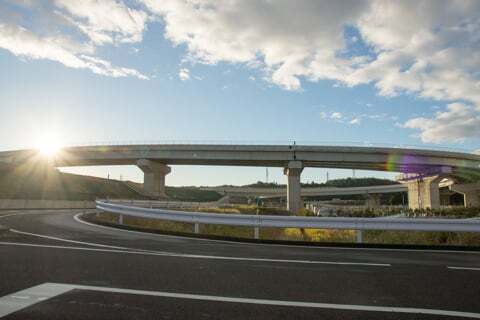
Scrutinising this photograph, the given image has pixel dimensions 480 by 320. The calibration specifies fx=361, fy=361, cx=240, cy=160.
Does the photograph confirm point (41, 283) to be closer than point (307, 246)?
Yes

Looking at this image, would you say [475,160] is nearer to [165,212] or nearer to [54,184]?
[165,212]

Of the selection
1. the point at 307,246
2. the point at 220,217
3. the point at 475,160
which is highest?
the point at 475,160

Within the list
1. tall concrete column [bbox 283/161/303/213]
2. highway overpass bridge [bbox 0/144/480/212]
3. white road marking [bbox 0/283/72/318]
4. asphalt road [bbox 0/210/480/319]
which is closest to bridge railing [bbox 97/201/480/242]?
asphalt road [bbox 0/210/480/319]

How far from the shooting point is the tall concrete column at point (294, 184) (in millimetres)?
46062

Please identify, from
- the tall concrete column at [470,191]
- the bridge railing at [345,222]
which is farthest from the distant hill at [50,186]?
the tall concrete column at [470,191]

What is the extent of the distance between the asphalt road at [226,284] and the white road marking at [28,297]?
0.01 meters

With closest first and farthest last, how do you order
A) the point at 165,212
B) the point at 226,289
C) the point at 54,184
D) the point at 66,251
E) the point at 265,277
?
the point at 226,289 → the point at 265,277 → the point at 66,251 → the point at 165,212 → the point at 54,184

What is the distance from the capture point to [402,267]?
693 cm

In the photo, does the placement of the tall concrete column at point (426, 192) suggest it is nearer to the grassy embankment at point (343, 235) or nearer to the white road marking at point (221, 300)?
the grassy embankment at point (343, 235)

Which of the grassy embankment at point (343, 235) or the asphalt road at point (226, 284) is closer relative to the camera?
the asphalt road at point (226, 284)

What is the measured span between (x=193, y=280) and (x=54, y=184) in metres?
48.1

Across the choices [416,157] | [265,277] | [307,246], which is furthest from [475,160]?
[265,277]

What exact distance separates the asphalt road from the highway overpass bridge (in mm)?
37916

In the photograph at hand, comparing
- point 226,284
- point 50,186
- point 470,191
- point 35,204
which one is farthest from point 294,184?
point 226,284
